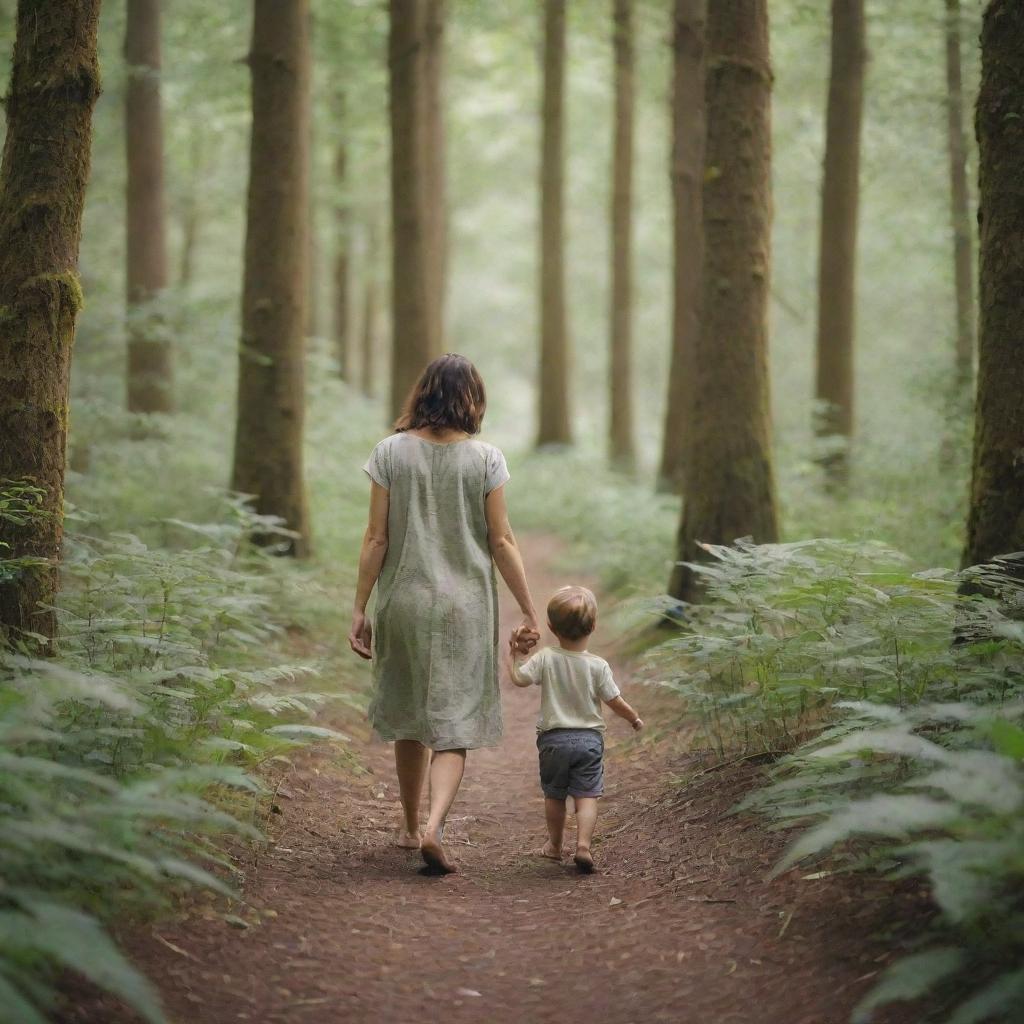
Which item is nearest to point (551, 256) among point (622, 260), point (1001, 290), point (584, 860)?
point (622, 260)

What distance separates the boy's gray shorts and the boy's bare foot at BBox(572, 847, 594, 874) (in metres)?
0.26

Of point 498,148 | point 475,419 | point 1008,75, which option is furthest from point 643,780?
point 498,148

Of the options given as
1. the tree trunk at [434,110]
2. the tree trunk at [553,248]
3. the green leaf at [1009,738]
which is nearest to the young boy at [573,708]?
the green leaf at [1009,738]

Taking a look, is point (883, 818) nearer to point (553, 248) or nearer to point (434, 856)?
point (434, 856)

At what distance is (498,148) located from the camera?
109ft

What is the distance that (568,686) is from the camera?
518 cm

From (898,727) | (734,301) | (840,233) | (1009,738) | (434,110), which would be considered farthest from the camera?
(434,110)

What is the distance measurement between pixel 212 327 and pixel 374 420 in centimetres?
1030

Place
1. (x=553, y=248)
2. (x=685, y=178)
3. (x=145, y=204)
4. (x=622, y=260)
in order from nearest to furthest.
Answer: (x=685, y=178), (x=145, y=204), (x=622, y=260), (x=553, y=248)

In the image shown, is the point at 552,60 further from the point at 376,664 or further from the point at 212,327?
the point at 376,664

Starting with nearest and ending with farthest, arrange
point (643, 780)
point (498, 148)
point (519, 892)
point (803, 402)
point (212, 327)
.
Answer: point (519, 892) < point (643, 780) < point (212, 327) < point (803, 402) < point (498, 148)

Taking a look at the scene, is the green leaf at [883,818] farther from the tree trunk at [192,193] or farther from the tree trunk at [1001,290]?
the tree trunk at [192,193]

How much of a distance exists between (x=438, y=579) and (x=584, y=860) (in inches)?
59.7

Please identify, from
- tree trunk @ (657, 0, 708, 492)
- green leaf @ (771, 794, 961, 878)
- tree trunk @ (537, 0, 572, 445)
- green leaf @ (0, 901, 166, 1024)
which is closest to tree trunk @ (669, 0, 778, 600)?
green leaf @ (771, 794, 961, 878)
